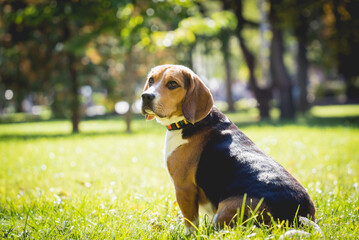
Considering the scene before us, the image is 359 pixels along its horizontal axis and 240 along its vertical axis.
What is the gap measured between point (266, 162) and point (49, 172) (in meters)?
5.01

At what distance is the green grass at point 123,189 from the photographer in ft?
9.89

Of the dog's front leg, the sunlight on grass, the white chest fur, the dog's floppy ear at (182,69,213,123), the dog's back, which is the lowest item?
the sunlight on grass

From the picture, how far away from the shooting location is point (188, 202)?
3.04 meters

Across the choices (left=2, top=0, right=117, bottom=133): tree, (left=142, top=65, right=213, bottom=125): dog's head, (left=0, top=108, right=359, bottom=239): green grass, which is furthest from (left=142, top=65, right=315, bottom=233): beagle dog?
(left=2, top=0, right=117, bottom=133): tree

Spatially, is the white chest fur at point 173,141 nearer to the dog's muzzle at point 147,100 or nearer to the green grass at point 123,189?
the dog's muzzle at point 147,100

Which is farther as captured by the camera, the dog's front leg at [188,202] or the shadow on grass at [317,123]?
the shadow on grass at [317,123]

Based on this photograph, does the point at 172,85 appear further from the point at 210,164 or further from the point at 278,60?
the point at 278,60

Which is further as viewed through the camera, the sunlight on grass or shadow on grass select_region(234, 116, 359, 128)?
the sunlight on grass

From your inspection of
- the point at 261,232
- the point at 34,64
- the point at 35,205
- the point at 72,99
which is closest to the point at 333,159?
the point at 261,232

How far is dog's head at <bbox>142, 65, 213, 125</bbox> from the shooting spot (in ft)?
10.5

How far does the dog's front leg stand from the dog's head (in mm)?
→ 674

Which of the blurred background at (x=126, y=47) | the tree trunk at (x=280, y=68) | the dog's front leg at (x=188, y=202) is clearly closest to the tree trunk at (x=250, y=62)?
the blurred background at (x=126, y=47)

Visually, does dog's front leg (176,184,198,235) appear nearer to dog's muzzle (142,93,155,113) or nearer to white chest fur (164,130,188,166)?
white chest fur (164,130,188,166)

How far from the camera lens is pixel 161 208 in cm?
385
